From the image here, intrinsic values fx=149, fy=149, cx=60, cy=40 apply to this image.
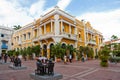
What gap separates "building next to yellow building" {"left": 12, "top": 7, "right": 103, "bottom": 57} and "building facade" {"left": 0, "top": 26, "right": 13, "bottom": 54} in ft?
29.0

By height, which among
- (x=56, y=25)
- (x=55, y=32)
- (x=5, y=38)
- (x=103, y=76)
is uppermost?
(x=56, y=25)

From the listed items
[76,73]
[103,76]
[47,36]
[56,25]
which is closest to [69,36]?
[56,25]

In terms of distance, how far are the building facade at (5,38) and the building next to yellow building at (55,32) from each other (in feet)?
29.0

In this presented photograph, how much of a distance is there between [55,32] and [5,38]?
24.9 m

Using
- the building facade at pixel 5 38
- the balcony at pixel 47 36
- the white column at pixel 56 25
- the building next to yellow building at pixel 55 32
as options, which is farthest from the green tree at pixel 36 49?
the building facade at pixel 5 38

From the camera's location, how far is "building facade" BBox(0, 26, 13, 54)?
4306 cm

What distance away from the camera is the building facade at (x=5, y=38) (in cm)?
4306

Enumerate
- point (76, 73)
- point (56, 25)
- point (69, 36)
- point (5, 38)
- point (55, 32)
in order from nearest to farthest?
point (76, 73)
point (55, 32)
point (56, 25)
point (69, 36)
point (5, 38)

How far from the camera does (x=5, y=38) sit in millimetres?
43812

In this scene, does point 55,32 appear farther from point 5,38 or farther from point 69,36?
point 5,38

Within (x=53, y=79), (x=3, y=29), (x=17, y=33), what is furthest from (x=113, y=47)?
(x=3, y=29)

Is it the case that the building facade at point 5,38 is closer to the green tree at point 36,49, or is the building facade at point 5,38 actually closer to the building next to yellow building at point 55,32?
the building next to yellow building at point 55,32

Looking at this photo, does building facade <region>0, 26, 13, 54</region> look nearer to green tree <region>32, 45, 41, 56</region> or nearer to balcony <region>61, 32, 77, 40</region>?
green tree <region>32, 45, 41, 56</region>

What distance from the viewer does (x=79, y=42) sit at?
30281mm
